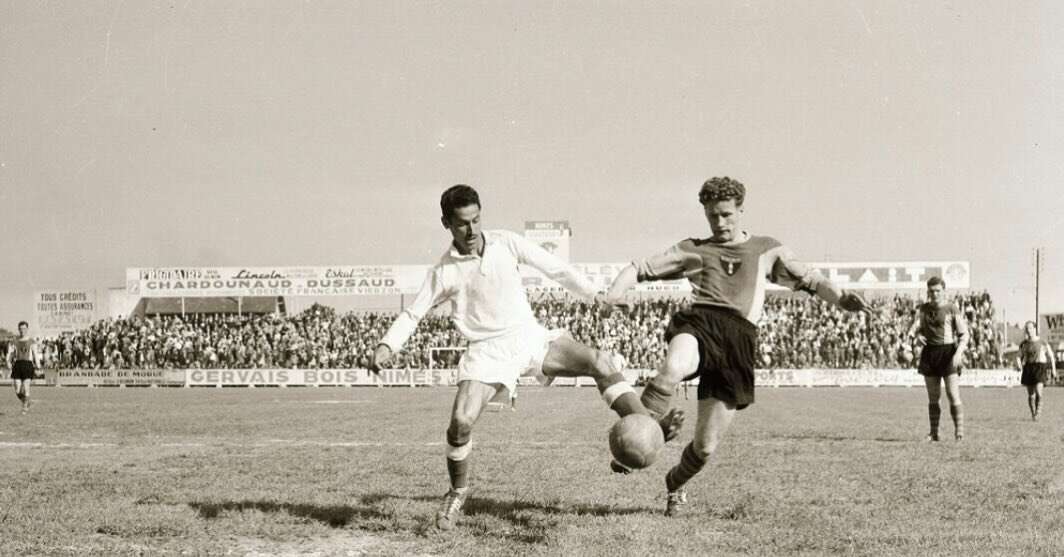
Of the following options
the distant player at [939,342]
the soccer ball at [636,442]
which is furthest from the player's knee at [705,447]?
the distant player at [939,342]

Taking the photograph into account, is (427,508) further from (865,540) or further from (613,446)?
(865,540)

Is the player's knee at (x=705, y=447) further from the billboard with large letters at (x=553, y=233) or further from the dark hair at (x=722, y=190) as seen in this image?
the billboard with large letters at (x=553, y=233)

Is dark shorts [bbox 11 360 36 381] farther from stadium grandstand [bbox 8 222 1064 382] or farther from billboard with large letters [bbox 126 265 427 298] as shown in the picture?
billboard with large letters [bbox 126 265 427 298]

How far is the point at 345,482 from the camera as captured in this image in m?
9.95

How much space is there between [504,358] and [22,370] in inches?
798

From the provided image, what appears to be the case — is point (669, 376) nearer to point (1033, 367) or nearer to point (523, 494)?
point (523, 494)

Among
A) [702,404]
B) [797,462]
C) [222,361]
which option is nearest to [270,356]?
[222,361]

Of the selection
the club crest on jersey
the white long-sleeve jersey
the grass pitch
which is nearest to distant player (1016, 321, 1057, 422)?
the grass pitch

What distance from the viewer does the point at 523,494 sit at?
897 centimetres

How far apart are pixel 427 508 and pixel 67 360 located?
4807 centimetres

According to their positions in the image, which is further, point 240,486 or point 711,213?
Result: point 240,486

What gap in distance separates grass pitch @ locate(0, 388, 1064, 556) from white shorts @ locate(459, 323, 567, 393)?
1021mm

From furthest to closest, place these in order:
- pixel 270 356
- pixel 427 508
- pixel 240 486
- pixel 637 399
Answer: pixel 270 356 < pixel 240 486 < pixel 427 508 < pixel 637 399

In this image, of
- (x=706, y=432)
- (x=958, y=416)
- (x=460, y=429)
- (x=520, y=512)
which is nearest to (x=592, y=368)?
(x=706, y=432)
